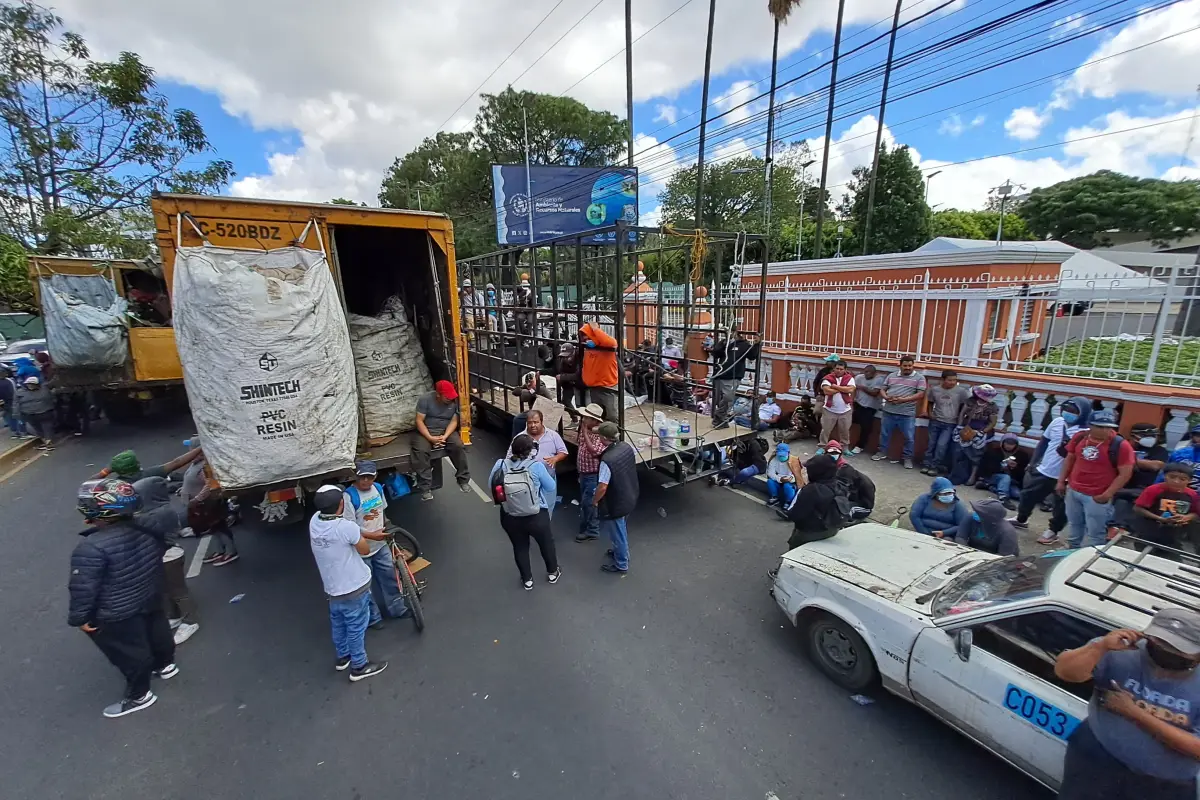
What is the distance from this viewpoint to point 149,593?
3.34 m

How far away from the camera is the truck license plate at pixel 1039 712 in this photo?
239cm

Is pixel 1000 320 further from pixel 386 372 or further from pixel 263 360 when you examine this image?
pixel 263 360

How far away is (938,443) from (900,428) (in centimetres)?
56

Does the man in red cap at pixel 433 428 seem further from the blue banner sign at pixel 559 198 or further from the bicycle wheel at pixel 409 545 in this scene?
the blue banner sign at pixel 559 198

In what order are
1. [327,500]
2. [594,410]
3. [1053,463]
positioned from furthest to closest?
[594,410], [1053,463], [327,500]

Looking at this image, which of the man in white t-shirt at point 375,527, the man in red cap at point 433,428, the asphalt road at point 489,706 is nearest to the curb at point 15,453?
the asphalt road at point 489,706

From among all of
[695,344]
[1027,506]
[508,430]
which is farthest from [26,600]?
[1027,506]

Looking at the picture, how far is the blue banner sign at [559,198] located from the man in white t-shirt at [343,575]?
1636cm

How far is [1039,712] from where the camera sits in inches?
Result: 97.9

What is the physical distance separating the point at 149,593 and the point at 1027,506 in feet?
26.1

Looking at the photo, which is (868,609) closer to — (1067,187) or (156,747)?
(156,747)

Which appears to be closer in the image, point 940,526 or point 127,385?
point 940,526

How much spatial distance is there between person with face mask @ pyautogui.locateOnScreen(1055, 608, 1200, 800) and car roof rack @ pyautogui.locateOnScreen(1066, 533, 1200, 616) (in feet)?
1.12

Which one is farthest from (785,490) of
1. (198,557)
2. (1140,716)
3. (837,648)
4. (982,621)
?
(198,557)
